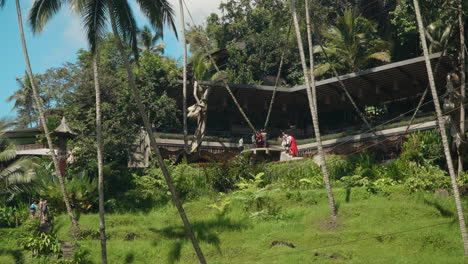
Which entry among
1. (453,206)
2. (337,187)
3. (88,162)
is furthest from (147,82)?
(453,206)

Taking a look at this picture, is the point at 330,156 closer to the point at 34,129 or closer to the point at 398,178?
the point at 398,178

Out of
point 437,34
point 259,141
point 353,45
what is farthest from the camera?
point 353,45

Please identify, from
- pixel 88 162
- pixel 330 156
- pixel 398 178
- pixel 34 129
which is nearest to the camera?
pixel 398 178

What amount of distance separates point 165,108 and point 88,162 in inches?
223

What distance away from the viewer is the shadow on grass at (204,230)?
77.2 feet

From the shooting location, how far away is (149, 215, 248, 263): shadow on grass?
2353 centimetres

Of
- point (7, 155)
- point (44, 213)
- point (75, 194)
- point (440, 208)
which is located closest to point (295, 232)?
point (440, 208)

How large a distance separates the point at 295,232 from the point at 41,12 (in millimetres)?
13524

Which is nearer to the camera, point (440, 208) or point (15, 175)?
point (440, 208)

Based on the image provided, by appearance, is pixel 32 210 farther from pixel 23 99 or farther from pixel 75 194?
pixel 23 99

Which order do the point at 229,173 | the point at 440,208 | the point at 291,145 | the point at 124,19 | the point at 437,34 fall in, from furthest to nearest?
the point at 437,34 < the point at 291,145 < the point at 229,173 < the point at 124,19 < the point at 440,208

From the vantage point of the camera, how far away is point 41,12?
24.5m

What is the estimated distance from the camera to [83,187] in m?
28.8

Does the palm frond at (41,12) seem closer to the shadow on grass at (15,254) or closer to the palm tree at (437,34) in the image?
the shadow on grass at (15,254)
